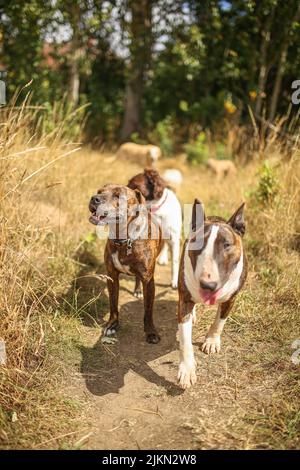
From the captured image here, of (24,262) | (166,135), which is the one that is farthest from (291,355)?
(166,135)

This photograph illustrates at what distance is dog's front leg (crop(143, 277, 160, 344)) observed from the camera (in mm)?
3920

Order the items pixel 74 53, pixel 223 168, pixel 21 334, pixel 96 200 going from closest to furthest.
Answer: pixel 21 334, pixel 96 200, pixel 223 168, pixel 74 53

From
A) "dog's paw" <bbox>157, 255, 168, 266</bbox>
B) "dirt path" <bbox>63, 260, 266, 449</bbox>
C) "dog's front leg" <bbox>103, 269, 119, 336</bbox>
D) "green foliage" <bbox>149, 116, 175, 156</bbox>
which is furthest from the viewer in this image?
"green foliage" <bbox>149, 116, 175, 156</bbox>

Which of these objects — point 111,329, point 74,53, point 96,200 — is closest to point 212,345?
point 111,329

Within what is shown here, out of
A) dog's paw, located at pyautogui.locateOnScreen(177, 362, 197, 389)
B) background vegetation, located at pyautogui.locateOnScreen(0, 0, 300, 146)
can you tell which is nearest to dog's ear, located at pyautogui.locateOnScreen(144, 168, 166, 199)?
dog's paw, located at pyautogui.locateOnScreen(177, 362, 197, 389)

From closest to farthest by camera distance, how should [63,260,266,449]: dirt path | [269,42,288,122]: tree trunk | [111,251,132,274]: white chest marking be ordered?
[63,260,266,449]: dirt path, [111,251,132,274]: white chest marking, [269,42,288,122]: tree trunk

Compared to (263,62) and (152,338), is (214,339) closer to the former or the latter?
(152,338)

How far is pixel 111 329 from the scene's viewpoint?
411 cm

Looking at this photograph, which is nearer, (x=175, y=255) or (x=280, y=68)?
(x=175, y=255)

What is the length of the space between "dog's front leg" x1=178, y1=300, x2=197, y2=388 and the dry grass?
0.40m

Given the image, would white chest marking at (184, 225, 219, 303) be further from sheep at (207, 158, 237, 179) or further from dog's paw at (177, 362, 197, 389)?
sheep at (207, 158, 237, 179)

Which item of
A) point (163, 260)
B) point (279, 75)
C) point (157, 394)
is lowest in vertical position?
point (163, 260)

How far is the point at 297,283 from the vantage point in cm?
443

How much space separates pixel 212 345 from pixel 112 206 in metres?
1.35
